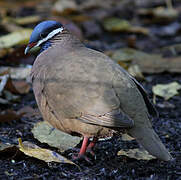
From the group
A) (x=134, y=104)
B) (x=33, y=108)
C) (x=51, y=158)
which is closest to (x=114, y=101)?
(x=134, y=104)

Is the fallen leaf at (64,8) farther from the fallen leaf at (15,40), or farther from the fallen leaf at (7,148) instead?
the fallen leaf at (7,148)

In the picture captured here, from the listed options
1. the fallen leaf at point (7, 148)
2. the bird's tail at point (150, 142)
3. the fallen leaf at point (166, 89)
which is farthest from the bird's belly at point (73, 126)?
the fallen leaf at point (166, 89)

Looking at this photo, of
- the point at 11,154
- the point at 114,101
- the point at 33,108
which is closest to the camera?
the point at 114,101

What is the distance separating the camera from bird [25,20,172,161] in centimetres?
329

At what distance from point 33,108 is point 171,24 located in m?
4.30

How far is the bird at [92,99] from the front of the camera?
10.8ft

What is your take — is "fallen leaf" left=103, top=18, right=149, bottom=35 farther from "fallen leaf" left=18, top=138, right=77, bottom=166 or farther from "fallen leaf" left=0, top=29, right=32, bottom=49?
"fallen leaf" left=18, top=138, right=77, bottom=166

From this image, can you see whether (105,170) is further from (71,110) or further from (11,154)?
(11,154)

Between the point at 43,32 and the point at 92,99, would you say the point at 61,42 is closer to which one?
the point at 43,32

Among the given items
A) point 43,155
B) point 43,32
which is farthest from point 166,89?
point 43,155

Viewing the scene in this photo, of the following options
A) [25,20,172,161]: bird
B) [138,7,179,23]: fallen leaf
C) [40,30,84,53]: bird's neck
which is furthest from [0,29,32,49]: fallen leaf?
[138,7,179,23]: fallen leaf

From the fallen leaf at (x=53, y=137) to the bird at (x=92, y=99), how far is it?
10.4 inches

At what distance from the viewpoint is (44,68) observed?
3688 mm

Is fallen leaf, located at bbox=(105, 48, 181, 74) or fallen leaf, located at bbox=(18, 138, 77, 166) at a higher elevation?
fallen leaf, located at bbox=(18, 138, 77, 166)
